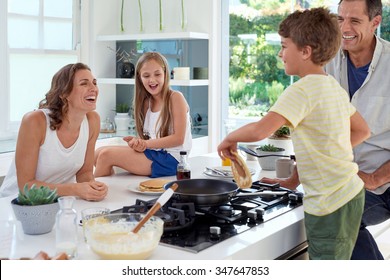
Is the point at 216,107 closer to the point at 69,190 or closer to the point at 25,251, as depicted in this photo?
the point at 69,190

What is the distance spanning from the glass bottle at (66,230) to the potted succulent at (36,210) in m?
0.13

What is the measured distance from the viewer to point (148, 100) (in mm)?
3150

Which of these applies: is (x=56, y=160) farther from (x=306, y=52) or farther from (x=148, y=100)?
(x=306, y=52)

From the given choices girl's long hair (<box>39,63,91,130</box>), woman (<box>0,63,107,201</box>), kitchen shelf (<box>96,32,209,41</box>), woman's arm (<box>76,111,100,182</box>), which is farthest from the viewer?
kitchen shelf (<box>96,32,209,41</box>)

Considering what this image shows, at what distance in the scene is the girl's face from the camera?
3.00m

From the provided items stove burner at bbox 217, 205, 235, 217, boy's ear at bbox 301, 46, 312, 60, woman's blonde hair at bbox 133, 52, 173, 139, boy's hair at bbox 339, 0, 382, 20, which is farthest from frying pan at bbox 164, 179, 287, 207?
woman's blonde hair at bbox 133, 52, 173, 139

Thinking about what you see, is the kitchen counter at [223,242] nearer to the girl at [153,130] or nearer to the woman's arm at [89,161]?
the woman's arm at [89,161]

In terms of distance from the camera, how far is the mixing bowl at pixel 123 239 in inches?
54.1

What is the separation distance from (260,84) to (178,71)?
0.77m

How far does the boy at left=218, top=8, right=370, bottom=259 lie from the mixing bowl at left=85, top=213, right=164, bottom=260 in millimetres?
456

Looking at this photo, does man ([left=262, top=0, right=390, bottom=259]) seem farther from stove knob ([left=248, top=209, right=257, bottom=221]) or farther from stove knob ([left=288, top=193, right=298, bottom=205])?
stove knob ([left=248, top=209, right=257, bottom=221])

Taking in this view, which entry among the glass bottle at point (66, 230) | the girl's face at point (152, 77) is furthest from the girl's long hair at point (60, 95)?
the glass bottle at point (66, 230)

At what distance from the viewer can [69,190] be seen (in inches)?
80.5

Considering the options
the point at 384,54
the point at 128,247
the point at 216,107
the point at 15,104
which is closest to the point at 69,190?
the point at 128,247
